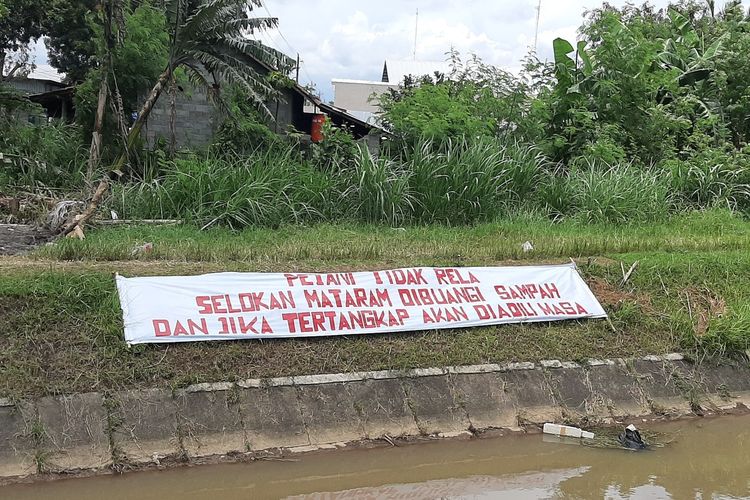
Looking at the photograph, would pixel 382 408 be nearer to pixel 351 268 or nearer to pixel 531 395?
pixel 531 395

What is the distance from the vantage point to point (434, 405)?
18.7 feet

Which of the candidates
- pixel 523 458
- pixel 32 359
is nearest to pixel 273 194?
pixel 32 359

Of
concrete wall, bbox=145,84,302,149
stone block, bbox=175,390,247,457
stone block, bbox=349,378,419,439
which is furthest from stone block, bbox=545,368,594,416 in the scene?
concrete wall, bbox=145,84,302,149

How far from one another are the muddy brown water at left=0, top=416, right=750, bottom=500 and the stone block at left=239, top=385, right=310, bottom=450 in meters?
0.20

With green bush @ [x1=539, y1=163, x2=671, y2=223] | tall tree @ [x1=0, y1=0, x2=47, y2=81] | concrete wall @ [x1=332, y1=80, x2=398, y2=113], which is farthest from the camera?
concrete wall @ [x1=332, y1=80, x2=398, y2=113]

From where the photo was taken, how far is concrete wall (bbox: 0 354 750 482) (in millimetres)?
4762

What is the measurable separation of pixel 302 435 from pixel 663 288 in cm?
453

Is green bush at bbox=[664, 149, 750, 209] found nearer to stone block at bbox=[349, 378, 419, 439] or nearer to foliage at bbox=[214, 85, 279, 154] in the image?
foliage at bbox=[214, 85, 279, 154]

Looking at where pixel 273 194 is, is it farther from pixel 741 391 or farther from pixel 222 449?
pixel 741 391

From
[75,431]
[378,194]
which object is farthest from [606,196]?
[75,431]

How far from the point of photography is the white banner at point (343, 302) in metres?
5.67

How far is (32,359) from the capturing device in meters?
5.09

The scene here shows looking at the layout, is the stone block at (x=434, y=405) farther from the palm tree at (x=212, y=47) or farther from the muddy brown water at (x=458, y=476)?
the palm tree at (x=212, y=47)

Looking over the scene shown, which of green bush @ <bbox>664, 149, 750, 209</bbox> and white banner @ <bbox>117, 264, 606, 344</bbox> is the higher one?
green bush @ <bbox>664, 149, 750, 209</bbox>
